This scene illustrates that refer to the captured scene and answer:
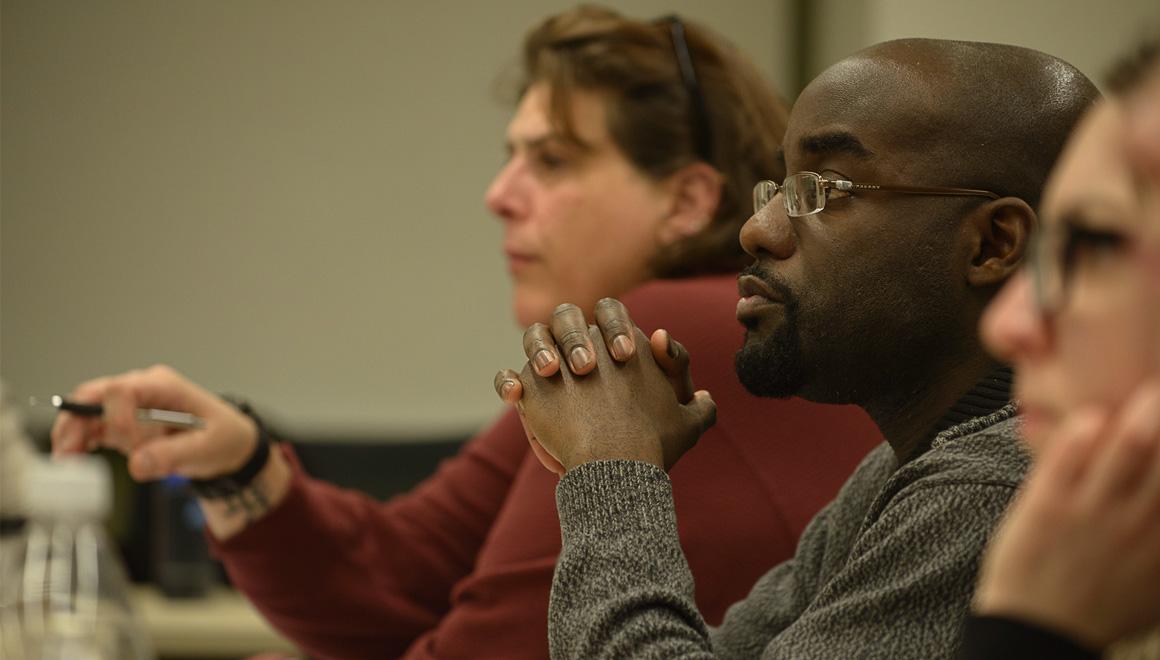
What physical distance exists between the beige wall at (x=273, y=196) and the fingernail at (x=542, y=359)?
7.68 ft

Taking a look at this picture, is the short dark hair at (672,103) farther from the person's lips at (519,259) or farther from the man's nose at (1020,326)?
the man's nose at (1020,326)

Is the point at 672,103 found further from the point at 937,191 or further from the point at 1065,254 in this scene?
the point at 1065,254

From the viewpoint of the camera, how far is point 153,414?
1.61 m

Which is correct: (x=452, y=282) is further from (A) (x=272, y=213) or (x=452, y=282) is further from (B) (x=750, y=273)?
(B) (x=750, y=273)

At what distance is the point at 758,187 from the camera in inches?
40.8

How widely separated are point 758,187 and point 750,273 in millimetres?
108

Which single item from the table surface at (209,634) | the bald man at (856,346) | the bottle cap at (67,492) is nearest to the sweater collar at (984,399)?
the bald man at (856,346)

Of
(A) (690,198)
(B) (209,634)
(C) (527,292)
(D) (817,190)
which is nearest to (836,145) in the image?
(D) (817,190)

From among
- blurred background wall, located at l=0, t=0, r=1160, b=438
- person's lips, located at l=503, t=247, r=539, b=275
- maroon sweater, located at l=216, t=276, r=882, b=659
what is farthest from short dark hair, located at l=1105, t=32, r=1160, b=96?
blurred background wall, located at l=0, t=0, r=1160, b=438

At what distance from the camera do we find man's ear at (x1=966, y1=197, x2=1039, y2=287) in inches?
34.4

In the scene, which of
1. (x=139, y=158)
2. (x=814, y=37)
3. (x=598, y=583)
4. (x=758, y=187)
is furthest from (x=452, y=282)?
(x=598, y=583)

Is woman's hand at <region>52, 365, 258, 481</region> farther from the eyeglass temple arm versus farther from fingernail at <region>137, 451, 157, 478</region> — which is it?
the eyeglass temple arm

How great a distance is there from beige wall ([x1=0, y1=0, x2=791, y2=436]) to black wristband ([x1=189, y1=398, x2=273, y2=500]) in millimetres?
1532

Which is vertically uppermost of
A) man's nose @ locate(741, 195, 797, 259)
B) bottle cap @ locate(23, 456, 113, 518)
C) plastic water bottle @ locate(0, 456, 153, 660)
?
man's nose @ locate(741, 195, 797, 259)
